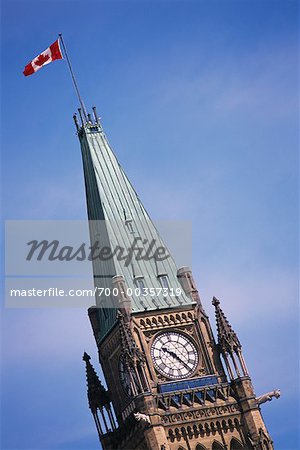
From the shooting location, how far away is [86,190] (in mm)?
126375

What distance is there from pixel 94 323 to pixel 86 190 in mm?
11458

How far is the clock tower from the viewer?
372ft

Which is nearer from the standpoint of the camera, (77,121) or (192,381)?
(192,381)

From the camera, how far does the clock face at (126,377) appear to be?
114000 mm

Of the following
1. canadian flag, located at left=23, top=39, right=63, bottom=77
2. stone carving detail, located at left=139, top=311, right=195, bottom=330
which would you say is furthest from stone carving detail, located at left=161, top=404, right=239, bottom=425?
canadian flag, located at left=23, top=39, right=63, bottom=77

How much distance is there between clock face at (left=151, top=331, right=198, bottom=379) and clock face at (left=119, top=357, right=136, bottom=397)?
7.70 feet

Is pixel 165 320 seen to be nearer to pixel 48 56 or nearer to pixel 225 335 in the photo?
pixel 225 335

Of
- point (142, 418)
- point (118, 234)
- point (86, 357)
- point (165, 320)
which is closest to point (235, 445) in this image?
point (142, 418)

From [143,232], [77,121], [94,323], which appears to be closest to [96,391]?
[94,323]

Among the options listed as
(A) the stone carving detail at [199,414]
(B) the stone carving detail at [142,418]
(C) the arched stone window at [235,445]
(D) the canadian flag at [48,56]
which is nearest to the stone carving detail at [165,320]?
(A) the stone carving detail at [199,414]

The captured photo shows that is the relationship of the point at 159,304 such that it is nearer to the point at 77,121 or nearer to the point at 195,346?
the point at 195,346

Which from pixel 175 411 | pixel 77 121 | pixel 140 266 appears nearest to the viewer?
pixel 175 411

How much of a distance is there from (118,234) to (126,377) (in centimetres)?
1222

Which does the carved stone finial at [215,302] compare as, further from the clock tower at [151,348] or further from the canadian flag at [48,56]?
the canadian flag at [48,56]
